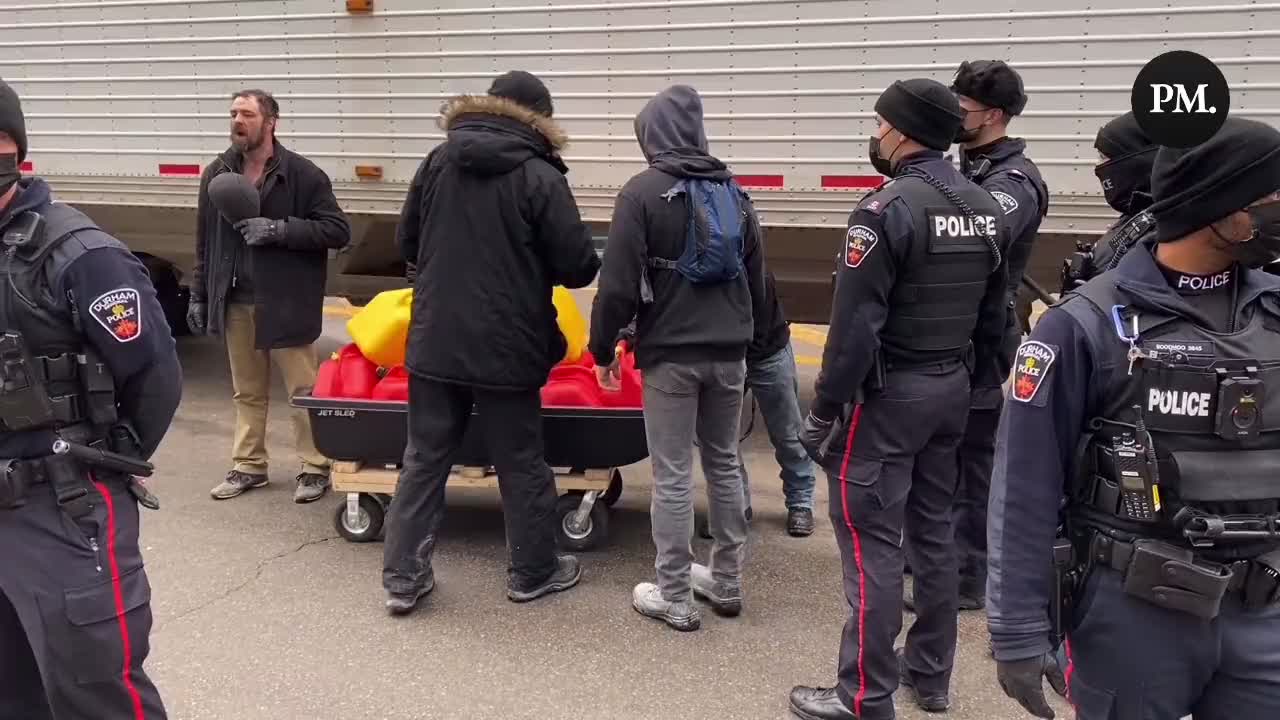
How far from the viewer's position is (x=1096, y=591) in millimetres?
1837

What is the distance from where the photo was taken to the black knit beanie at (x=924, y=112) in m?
2.92

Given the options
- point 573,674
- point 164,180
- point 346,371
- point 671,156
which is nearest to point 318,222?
point 346,371

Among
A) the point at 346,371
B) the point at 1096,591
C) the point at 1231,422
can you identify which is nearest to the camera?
the point at 1231,422

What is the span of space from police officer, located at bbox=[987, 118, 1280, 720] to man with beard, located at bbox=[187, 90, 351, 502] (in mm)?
3873

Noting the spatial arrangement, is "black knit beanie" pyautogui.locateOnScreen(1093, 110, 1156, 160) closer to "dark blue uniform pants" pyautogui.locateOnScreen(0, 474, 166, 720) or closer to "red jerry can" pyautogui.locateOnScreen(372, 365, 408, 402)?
"red jerry can" pyautogui.locateOnScreen(372, 365, 408, 402)

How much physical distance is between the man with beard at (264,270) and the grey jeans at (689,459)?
2217 millimetres

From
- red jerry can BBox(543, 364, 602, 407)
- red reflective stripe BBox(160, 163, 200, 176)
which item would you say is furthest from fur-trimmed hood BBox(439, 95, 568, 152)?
red reflective stripe BBox(160, 163, 200, 176)

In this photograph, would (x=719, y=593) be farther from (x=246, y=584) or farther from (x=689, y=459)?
(x=246, y=584)

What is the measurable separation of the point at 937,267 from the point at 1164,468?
47.9 inches

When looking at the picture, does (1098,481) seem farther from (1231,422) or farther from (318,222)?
(318,222)

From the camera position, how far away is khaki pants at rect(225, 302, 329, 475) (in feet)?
16.4

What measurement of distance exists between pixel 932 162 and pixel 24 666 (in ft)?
9.40

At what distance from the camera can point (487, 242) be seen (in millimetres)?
3561

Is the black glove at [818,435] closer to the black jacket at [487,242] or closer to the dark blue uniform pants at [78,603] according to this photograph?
the black jacket at [487,242]
